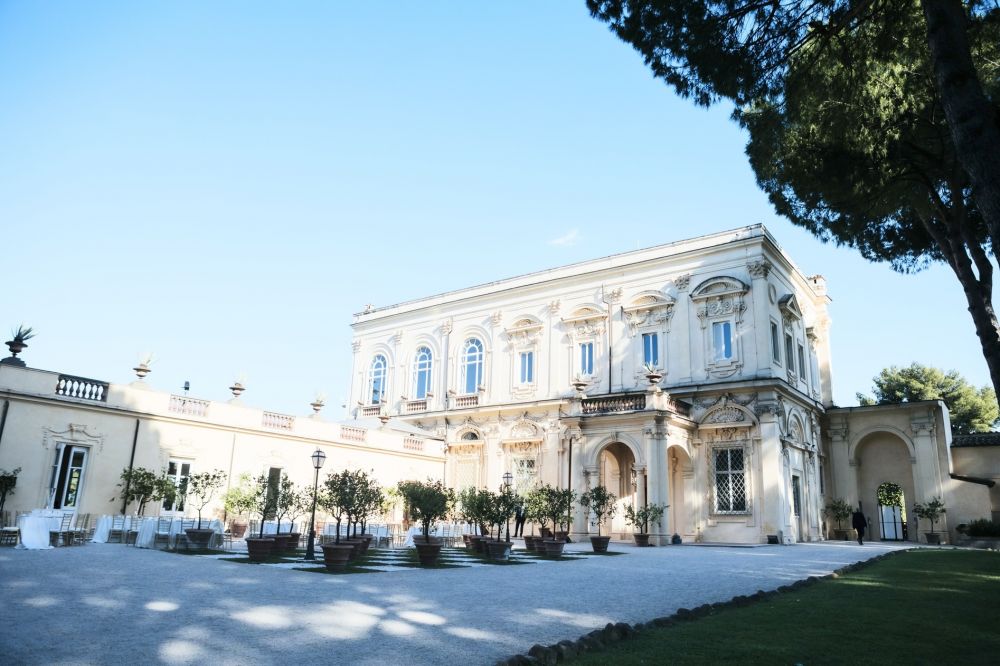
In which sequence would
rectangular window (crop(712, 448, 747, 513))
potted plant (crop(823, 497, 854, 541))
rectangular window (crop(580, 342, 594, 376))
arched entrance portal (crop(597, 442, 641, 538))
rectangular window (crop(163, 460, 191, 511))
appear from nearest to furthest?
rectangular window (crop(163, 460, 191, 511)) < rectangular window (crop(712, 448, 747, 513)) < arched entrance portal (crop(597, 442, 641, 538)) < potted plant (crop(823, 497, 854, 541)) < rectangular window (crop(580, 342, 594, 376))

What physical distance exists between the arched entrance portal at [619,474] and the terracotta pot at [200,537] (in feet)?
47.7

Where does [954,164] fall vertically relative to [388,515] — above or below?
above

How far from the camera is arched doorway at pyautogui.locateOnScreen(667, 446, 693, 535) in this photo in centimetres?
2428

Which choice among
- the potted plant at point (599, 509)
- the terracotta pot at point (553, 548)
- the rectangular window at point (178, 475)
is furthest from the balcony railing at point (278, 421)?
the terracotta pot at point (553, 548)

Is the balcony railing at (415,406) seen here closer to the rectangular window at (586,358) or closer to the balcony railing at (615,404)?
the rectangular window at (586,358)

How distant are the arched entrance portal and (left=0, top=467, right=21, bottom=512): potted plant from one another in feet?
59.4

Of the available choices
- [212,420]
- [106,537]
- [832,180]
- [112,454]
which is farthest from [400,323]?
[832,180]

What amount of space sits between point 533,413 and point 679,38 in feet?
64.9

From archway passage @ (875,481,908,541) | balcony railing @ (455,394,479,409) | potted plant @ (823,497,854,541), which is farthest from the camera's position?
balcony railing @ (455,394,479,409)

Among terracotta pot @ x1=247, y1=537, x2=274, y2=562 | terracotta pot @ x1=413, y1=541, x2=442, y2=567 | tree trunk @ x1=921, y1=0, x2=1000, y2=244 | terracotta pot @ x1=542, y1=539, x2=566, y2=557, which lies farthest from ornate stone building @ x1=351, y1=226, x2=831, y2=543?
tree trunk @ x1=921, y1=0, x2=1000, y2=244

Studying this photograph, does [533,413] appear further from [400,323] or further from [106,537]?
[106,537]

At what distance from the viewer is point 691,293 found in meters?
26.0

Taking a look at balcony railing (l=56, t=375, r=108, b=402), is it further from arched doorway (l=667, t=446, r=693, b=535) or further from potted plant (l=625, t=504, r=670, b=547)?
arched doorway (l=667, t=446, r=693, b=535)

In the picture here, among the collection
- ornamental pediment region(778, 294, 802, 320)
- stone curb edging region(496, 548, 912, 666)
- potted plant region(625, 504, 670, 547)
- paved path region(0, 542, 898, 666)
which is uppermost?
ornamental pediment region(778, 294, 802, 320)
